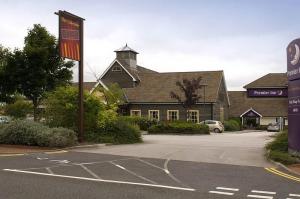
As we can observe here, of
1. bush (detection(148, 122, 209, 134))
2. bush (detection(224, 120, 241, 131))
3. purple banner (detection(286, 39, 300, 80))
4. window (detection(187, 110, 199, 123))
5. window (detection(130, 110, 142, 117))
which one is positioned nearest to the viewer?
purple banner (detection(286, 39, 300, 80))

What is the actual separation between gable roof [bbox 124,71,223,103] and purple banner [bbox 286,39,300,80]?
3893 cm

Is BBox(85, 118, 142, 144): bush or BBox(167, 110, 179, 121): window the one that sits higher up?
BBox(167, 110, 179, 121): window

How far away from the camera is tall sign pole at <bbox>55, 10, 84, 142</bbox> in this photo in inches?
909

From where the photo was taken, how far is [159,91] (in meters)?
61.4

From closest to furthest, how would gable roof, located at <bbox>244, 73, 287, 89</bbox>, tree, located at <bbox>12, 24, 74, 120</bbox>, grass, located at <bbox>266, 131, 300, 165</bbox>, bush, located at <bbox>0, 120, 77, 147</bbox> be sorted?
grass, located at <bbox>266, 131, 300, 165</bbox> → bush, located at <bbox>0, 120, 77, 147</bbox> → tree, located at <bbox>12, 24, 74, 120</bbox> → gable roof, located at <bbox>244, 73, 287, 89</bbox>

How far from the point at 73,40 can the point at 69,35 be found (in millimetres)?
294

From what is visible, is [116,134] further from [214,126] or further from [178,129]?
[214,126]

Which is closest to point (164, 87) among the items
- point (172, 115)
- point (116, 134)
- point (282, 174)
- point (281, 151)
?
point (172, 115)

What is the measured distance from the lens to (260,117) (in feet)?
235

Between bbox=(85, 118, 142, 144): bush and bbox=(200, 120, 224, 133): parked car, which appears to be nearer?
bbox=(85, 118, 142, 144): bush

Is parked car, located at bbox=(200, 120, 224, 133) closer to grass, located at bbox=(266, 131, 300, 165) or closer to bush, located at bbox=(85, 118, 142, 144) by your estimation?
bush, located at bbox=(85, 118, 142, 144)

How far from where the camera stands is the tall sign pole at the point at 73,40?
23.1 m

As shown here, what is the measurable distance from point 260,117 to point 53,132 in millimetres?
52420

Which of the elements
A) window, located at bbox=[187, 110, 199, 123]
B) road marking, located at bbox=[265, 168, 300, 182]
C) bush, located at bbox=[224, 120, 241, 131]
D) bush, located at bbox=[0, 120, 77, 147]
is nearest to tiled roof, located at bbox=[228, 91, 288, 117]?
bush, located at bbox=[224, 120, 241, 131]
